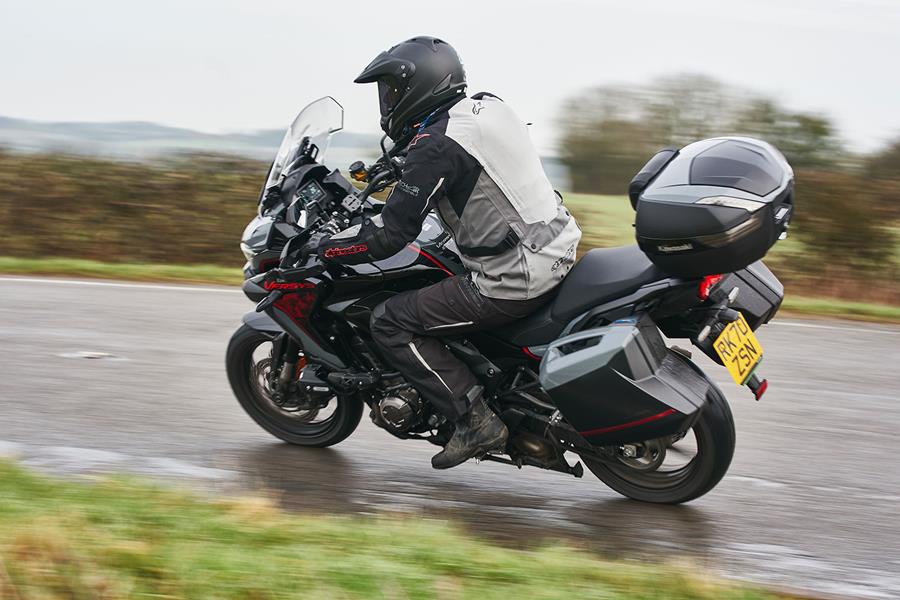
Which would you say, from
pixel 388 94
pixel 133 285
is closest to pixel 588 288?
pixel 388 94

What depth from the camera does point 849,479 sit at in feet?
17.4

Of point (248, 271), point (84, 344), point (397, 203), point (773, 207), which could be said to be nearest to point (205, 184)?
point (84, 344)

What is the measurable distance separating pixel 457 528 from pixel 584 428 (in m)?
0.68

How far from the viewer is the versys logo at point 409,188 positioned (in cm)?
447

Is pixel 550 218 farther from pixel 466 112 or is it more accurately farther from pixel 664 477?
pixel 664 477

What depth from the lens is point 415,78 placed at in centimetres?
460

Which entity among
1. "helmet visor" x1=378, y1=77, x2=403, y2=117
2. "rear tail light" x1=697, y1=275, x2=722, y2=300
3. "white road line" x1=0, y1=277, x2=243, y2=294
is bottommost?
"white road line" x1=0, y1=277, x2=243, y2=294

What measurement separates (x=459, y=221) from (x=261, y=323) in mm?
1445

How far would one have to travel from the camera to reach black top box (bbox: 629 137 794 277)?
164 inches

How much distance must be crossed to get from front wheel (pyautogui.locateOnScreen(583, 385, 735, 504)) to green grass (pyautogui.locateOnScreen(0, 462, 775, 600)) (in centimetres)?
78

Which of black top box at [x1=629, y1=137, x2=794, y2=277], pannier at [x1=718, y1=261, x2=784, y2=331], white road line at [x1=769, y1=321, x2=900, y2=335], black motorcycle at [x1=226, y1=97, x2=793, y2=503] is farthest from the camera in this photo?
white road line at [x1=769, y1=321, x2=900, y2=335]

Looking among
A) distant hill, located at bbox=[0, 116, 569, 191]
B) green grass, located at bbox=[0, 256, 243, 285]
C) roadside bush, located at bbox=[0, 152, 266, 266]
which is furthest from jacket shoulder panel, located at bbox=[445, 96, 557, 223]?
roadside bush, located at bbox=[0, 152, 266, 266]

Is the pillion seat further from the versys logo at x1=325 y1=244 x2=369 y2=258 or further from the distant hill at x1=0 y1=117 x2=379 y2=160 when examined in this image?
the distant hill at x1=0 y1=117 x2=379 y2=160

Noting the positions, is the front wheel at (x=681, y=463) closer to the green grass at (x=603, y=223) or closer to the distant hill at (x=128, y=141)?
the green grass at (x=603, y=223)
